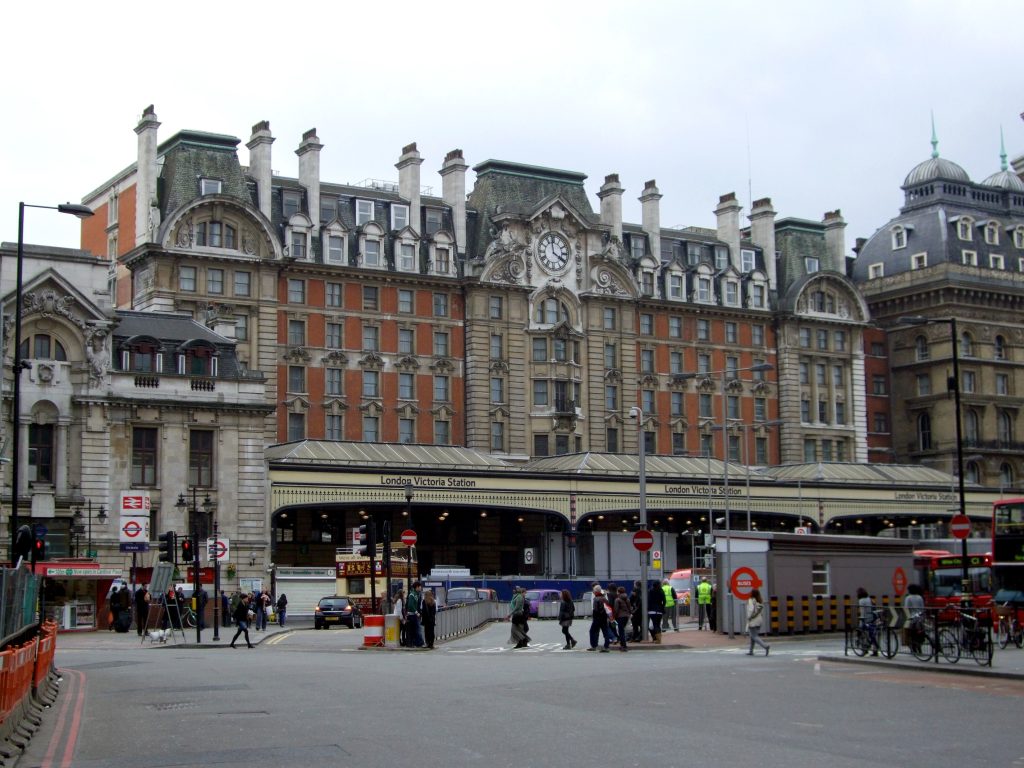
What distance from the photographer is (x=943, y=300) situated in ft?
356

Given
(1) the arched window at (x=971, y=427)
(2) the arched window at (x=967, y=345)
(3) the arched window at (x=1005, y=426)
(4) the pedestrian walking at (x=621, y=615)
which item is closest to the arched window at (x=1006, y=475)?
(3) the arched window at (x=1005, y=426)

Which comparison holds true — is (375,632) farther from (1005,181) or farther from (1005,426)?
(1005,181)

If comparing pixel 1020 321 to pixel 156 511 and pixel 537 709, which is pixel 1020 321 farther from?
pixel 537 709

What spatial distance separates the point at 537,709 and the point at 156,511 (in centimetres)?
4821

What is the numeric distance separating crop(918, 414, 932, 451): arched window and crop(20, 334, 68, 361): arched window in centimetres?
6571

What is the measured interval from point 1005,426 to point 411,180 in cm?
4799

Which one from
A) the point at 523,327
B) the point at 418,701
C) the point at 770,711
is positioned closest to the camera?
the point at 770,711

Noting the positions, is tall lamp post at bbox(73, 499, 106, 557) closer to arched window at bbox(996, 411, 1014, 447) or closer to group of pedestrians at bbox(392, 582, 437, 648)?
group of pedestrians at bbox(392, 582, 437, 648)

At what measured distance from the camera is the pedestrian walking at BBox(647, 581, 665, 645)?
42.6 meters

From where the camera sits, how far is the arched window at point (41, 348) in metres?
65.5

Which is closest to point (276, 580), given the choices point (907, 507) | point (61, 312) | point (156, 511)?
point (156, 511)

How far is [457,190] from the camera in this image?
93.8m

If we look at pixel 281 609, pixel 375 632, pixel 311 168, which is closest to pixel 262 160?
pixel 311 168

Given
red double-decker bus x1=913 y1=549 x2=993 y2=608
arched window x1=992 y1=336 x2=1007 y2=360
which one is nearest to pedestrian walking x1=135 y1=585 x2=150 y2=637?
red double-decker bus x1=913 y1=549 x2=993 y2=608
